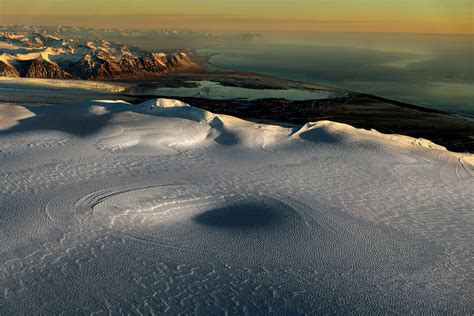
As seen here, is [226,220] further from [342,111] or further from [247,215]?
[342,111]

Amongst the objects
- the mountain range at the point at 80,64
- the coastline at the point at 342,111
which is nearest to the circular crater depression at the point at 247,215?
the coastline at the point at 342,111

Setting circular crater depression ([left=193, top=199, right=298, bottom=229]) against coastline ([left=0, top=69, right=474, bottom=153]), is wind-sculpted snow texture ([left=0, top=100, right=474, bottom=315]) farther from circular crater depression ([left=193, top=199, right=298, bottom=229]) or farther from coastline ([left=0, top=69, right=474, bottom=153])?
coastline ([left=0, top=69, right=474, bottom=153])

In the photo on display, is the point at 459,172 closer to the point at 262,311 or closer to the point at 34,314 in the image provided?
the point at 262,311

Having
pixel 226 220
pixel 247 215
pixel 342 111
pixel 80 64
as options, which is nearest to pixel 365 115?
pixel 342 111

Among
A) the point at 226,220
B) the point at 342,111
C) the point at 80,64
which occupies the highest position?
the point at 226,220

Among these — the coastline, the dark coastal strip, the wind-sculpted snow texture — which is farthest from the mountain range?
the wind-sculpted snow texture

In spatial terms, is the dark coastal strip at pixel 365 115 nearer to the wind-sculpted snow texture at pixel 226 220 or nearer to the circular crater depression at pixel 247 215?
the wind-sculpted snow texture at pixel 226 220

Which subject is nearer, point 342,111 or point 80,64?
point 342,111
